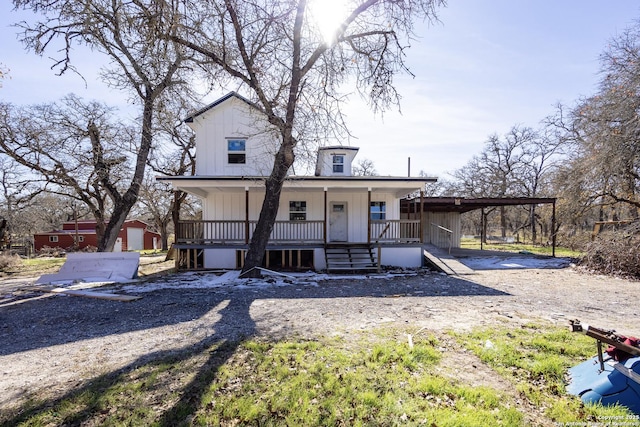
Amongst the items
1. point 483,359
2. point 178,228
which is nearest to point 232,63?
point 178,228

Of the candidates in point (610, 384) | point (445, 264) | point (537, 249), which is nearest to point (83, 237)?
point (445, 264)

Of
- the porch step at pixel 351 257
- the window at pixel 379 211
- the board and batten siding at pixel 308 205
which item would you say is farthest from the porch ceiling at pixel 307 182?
the window at pixel 379 211

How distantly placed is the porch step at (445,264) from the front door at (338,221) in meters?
3.67

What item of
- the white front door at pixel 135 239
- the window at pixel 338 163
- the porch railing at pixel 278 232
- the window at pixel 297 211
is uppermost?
the window at pixel 338 163

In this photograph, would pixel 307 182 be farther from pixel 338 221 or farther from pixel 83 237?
pixel 83 237

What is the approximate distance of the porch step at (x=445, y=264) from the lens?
11570 millimetres

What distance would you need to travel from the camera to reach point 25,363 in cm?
422

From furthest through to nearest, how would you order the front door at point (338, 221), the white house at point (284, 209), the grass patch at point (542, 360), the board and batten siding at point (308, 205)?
1. the front door at point (338, 221)
2. the board and batten siding at point (308, 205)
3. the white house at point (284, 209)
4. the grass patch at point (542, 360)

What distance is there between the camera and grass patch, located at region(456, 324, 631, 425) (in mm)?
2977

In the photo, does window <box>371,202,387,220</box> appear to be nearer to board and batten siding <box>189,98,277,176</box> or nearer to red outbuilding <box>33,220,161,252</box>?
board and batten siding <box>189,98,277,176</box>

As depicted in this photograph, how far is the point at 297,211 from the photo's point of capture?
14812 mm

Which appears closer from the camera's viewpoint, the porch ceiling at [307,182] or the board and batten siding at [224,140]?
the porch ceiling at [307,182]

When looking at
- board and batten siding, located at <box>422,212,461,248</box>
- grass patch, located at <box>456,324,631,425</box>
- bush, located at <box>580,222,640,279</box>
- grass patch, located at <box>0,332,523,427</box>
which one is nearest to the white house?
board and batten siding, located at <box>422,212,461,248</box>

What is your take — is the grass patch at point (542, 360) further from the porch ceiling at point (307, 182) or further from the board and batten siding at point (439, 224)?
the board and batten siding at point (439, 224)
